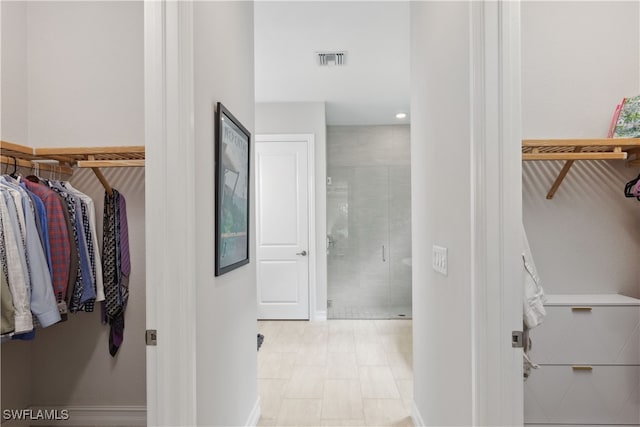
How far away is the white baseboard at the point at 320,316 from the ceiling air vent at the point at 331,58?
288 centimetres

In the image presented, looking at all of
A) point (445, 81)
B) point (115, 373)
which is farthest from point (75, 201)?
point (445, 81)

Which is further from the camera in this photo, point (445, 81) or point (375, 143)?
point (375, 143)

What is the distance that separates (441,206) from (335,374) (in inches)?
79.7

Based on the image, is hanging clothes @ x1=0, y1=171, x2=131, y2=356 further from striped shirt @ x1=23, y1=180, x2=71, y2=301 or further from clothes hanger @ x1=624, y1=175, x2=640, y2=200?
clothes hanger @ x1=624, y1=175, x2=640, y2=200

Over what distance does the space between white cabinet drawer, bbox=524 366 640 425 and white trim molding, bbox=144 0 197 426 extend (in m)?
1.65

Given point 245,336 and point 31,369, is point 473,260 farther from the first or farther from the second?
point 31,369

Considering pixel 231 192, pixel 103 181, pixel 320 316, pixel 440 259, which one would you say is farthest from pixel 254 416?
pixel 320 316

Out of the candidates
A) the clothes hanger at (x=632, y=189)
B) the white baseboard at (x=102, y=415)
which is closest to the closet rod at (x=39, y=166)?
the white baseboard at (x=102, y=415)

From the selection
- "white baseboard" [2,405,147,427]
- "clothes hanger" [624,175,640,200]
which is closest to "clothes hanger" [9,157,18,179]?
"white baseboard" [2,405,147,427]

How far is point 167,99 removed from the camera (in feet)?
4.30

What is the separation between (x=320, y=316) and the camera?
5.10 meters

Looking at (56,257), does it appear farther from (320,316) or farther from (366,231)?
(366,231)

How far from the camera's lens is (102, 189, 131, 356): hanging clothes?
2.31 m

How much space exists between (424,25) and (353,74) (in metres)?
2.01
